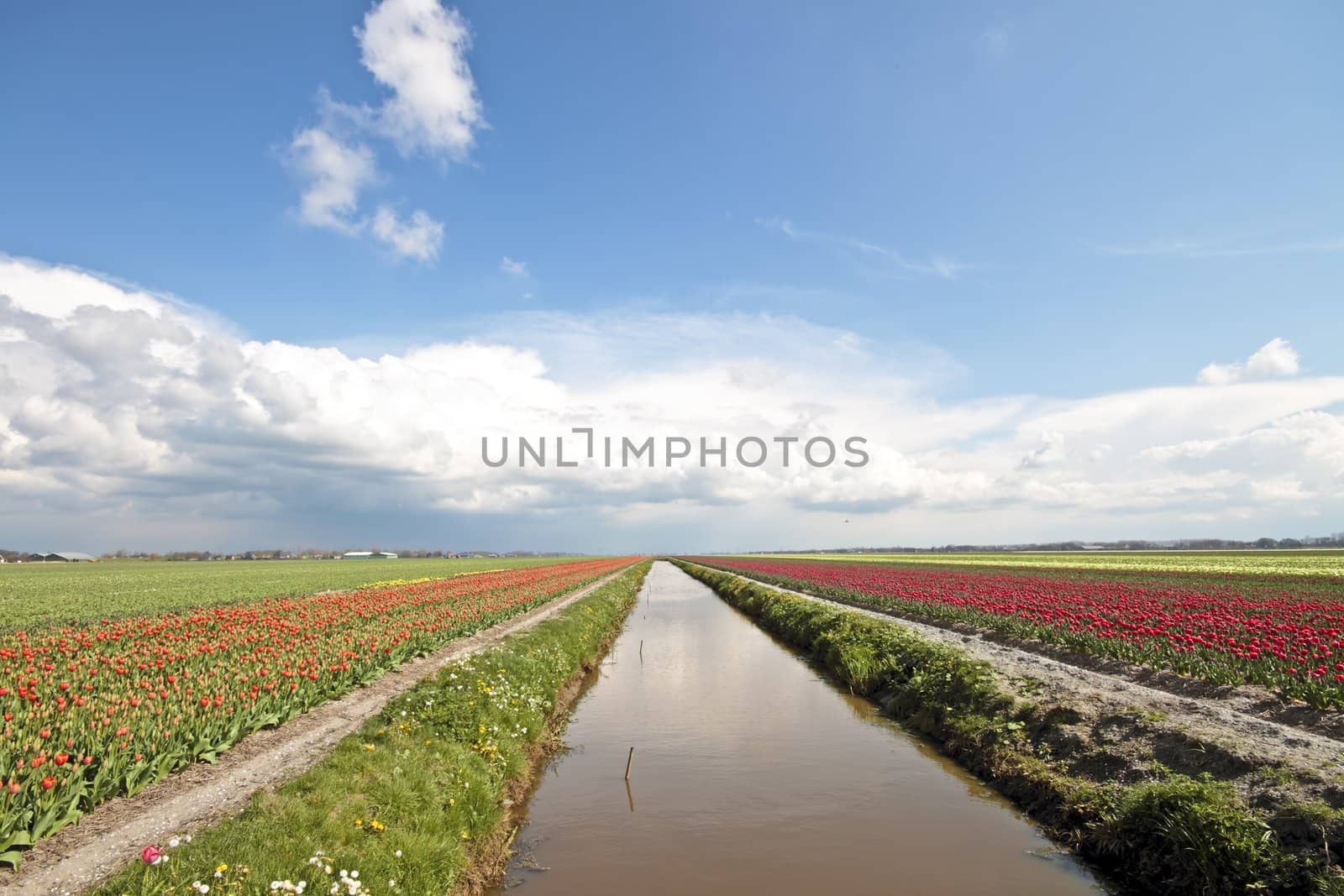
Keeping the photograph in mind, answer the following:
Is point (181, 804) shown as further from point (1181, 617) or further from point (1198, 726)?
point (1181, 617)

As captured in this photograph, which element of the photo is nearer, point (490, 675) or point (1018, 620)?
point (490, 675)

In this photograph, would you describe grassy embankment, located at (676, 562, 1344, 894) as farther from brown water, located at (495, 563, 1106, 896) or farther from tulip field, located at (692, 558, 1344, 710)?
tulip field, located at (692, 558, 1344, 710)

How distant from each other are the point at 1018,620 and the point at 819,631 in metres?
7.19

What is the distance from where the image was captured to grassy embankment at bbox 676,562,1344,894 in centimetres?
696

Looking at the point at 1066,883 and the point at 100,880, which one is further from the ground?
the point at 100,880

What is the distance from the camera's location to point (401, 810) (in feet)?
26.1

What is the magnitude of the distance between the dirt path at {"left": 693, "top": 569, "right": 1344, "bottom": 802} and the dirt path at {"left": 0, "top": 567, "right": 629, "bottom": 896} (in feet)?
41.3

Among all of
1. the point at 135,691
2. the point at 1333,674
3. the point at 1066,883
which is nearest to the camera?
the point at 1066,883

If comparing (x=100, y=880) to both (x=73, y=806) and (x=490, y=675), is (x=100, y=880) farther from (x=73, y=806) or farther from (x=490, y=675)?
(x=490, y=675)

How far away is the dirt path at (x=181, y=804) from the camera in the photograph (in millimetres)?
6336

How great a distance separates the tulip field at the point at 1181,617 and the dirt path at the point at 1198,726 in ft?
4.30

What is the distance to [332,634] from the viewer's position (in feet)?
61.8

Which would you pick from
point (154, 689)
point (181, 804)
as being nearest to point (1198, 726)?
point (181, 804)

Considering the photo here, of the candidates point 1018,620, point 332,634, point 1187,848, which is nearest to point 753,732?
point 1187,848
